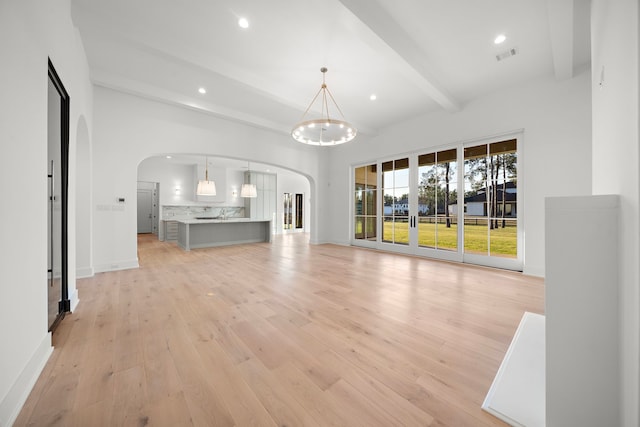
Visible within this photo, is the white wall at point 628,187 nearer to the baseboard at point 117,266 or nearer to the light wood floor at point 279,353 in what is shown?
the light wood floor at point 279,353

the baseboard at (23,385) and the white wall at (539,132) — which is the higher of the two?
the white wall at (539,132)

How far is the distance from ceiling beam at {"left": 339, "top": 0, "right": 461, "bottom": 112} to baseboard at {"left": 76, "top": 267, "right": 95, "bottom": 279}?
5.26 metres

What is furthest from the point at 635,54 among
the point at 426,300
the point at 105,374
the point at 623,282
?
the point at 105,374

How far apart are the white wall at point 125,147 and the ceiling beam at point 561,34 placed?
5.83 metres

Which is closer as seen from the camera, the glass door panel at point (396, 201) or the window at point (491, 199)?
the window at point (491, 199)

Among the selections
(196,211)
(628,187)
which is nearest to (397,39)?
(628,187)

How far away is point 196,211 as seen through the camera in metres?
10.6

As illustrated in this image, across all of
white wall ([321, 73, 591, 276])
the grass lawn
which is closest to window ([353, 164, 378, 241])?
the grass lawn

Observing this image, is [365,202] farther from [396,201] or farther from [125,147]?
[125,147]

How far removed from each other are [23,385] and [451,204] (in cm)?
607

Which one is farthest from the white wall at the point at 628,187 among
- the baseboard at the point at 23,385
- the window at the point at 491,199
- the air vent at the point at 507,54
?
the window at the point at 491,199

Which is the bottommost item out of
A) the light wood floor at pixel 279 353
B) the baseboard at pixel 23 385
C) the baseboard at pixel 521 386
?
the light wood floor at pixel 279 353

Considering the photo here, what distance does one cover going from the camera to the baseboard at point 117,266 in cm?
414

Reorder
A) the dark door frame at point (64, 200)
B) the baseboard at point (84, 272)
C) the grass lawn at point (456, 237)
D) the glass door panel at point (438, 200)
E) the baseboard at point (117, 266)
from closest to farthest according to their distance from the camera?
1. the dark door frame at point (64, 200)
2. the baseboard at point (84, 272)
3. the baseboard at point (117, 266)
4. the grass lawn at point (456, 237)
5. the glass door panel at point (438, 200)
